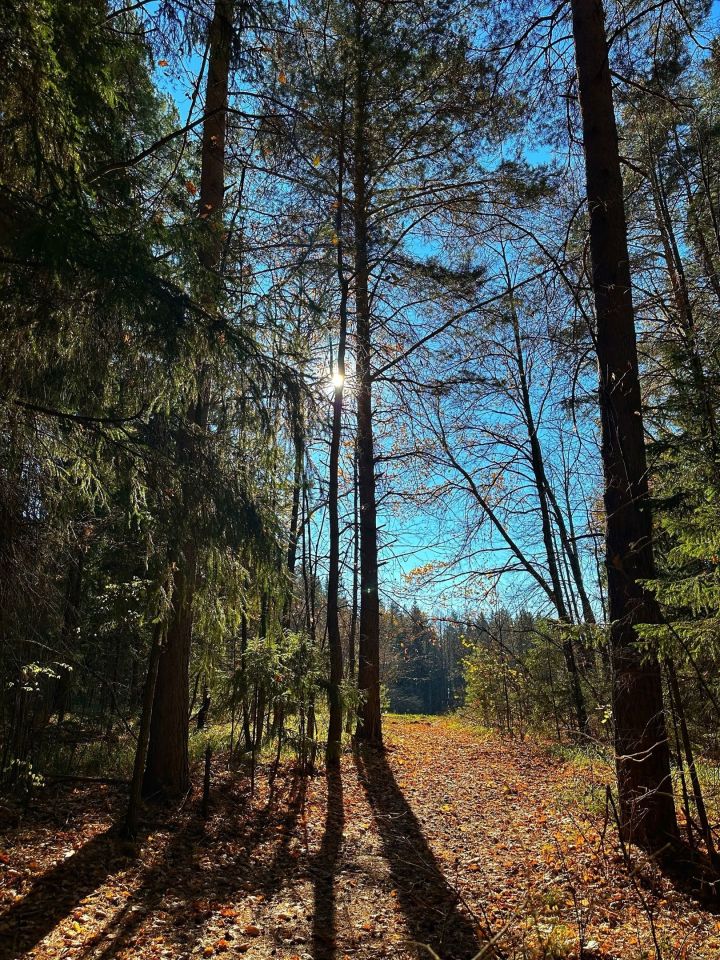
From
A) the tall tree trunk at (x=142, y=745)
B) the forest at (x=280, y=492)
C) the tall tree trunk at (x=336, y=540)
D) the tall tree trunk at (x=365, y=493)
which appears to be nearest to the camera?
the forest at (x=280, y=492)

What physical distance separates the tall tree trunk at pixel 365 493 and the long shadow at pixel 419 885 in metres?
2.38

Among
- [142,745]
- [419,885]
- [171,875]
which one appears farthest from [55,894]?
[419,885]

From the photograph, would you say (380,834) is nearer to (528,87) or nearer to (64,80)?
(64,80)

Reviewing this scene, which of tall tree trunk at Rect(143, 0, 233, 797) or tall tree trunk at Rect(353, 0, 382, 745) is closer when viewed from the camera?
tall tree trunk at Rect(143, 0, 233, 797)

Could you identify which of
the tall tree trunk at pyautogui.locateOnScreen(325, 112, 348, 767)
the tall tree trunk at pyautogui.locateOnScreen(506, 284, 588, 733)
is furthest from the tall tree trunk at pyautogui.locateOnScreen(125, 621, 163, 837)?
the tall tree trunk at pyautogui.locateOnScreen(506, 284, 588, 733)

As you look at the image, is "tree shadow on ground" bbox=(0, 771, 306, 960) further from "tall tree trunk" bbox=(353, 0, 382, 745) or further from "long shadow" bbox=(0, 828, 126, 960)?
"tall tree trunk" bbox=(353, 0, 382, 745)

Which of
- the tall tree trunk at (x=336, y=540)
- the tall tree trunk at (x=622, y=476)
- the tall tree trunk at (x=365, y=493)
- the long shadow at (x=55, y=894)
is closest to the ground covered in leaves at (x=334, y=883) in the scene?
the long shadow at (x=55, y=894)

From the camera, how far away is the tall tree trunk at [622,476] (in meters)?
4.35

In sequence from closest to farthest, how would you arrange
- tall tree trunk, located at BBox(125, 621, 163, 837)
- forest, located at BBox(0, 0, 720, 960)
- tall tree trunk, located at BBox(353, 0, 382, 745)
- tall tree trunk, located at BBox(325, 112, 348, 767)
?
forest, located at BBox(0, 0, 720, 960)
tall tree trunk, located at BBox(125, 621, 163, 837)
tall tree trunk, located at BBox(325, 112, 348, 767)
tall tree trunk, located at BBox(353, 0, 382, 745)

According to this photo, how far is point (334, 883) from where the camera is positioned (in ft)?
15.0

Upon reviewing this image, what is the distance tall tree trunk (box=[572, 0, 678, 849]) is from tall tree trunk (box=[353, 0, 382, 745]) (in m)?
3.57

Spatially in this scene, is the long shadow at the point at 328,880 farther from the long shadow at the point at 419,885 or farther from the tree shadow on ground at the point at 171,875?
the long shadow at the point at 419,885

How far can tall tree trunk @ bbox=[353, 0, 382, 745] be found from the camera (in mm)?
9180

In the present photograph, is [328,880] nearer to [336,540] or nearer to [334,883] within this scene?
[334,883]
